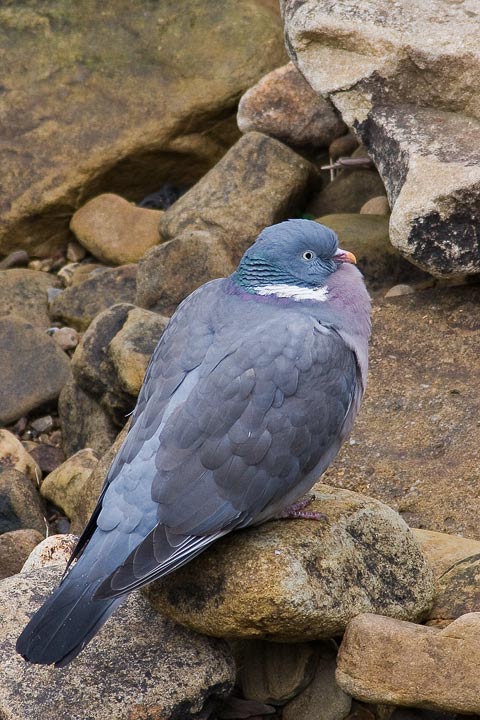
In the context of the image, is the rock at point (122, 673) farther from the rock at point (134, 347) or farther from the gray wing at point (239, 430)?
the rock at point (134, 347)

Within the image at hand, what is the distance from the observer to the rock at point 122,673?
4375 millimetres

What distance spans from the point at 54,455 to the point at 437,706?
3.65 m

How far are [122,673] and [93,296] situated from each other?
4.23m

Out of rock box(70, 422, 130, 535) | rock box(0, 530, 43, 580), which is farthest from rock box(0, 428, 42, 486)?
rock box(70, 422, 130, 535)

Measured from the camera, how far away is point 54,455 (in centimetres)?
729

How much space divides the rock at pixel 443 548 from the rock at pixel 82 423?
2163mm

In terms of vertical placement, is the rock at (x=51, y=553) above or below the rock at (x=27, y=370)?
above

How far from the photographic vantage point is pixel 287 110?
853cm

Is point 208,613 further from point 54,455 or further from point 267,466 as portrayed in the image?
point 54,455

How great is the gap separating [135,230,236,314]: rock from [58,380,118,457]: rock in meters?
0.81

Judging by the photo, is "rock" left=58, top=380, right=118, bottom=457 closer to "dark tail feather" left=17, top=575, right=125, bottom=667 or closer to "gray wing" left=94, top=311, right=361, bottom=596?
"gray wing" left=94, top=311, right=361, bottom=596

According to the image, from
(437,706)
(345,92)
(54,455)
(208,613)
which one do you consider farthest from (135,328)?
(437,706)

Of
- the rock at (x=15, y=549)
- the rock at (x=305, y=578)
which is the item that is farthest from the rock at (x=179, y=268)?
the rock at (x=305, y=578)

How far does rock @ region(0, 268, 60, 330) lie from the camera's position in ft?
28.0
